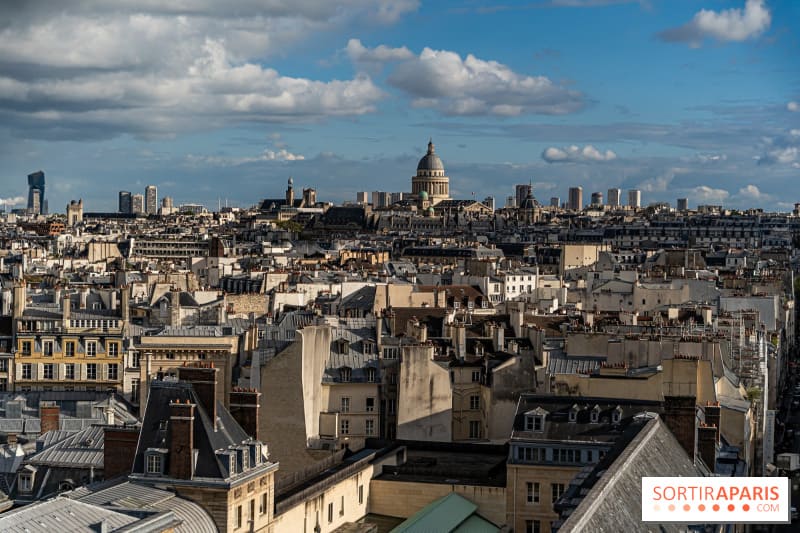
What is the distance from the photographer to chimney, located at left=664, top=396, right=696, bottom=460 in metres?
33.3

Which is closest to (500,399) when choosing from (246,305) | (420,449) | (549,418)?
(420,449)

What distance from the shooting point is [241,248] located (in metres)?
158

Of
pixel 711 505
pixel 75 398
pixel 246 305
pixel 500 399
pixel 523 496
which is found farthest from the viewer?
pixel 246 305

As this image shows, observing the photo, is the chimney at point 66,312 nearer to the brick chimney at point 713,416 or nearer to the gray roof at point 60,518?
the brick chimney at point 713,416

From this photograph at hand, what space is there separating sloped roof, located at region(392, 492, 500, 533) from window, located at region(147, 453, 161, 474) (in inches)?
271

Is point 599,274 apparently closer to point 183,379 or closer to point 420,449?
point 420,449

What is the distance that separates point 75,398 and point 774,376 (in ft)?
109

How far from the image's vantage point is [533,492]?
36.2m

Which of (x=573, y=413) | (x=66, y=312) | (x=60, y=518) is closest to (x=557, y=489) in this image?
(x=573, y=413)

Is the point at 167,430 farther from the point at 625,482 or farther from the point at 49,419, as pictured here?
the point at 49,419

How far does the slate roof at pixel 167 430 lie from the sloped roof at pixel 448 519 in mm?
5783

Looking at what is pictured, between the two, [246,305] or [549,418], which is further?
[246,305]

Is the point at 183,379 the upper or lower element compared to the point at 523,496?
upper

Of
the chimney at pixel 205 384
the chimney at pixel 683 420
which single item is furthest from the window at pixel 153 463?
the chimney at pixel 683 420
